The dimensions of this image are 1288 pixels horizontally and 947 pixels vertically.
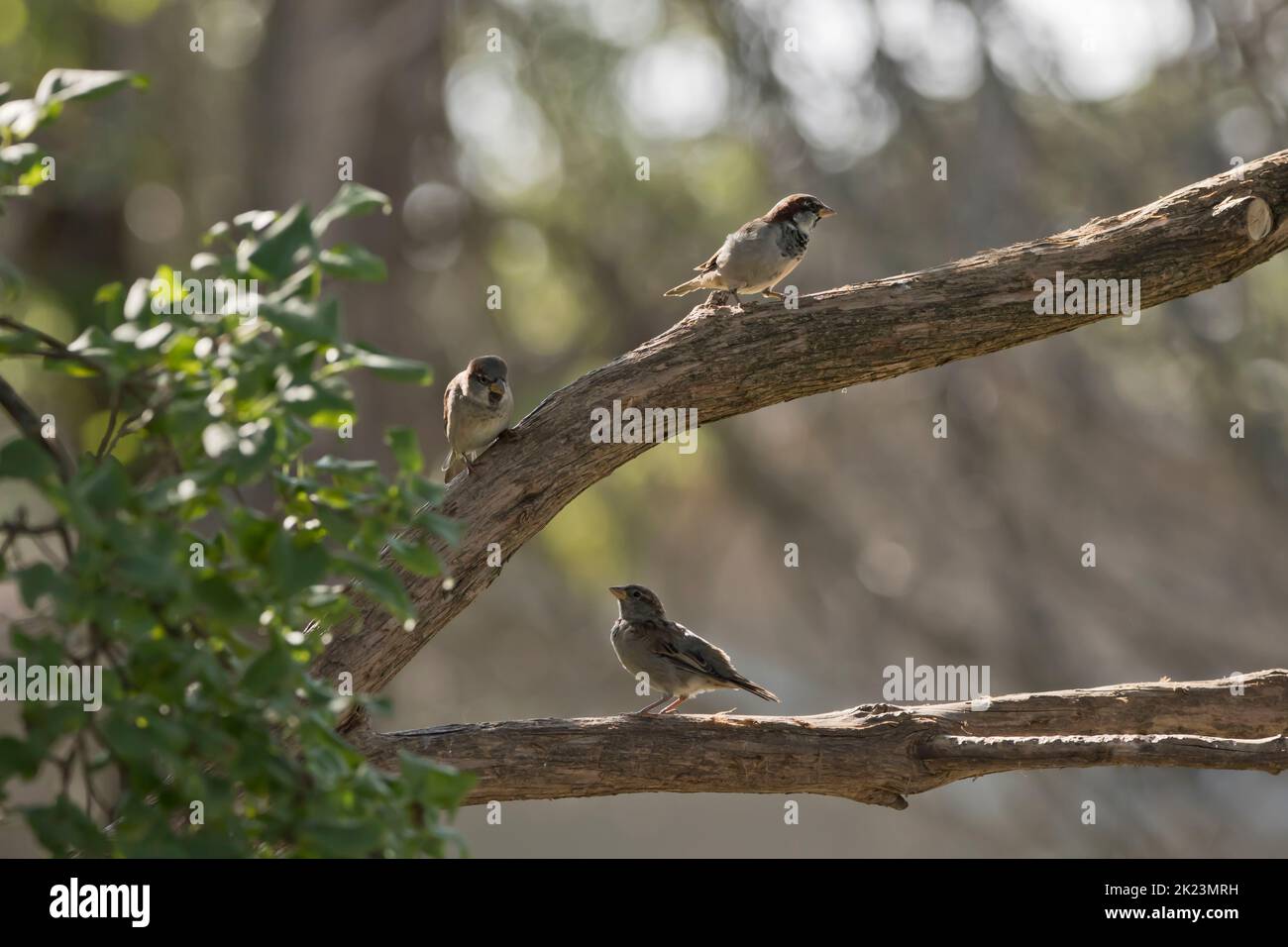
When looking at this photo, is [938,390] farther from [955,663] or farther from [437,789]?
[437,789]

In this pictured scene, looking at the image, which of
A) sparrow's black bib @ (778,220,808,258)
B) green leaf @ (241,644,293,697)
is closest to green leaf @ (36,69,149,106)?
green leaf @ (241,644,293,697)

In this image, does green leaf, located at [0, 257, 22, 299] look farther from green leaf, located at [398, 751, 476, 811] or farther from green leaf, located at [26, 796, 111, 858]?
green leaf, located at [398, 751, 476, 811]

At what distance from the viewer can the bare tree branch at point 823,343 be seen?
15.9ft

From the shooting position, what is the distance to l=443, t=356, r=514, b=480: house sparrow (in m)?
5.08

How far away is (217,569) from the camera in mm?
2402

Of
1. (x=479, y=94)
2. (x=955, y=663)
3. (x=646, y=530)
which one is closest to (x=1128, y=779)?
(x=955, y=663)

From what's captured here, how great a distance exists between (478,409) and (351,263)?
2775 millimetres

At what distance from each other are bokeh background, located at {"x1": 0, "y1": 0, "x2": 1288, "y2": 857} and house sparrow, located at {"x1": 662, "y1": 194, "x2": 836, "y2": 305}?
723 cm

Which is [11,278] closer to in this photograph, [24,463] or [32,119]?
[32,119]

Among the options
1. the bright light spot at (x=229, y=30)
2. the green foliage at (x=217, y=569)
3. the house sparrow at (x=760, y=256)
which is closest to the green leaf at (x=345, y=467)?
the green foliage at (x=217, y=569)

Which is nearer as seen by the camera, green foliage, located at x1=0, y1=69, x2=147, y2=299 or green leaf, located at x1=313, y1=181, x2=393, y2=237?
green leaf, located at x1=313, y1=181, x2=393, y2=237

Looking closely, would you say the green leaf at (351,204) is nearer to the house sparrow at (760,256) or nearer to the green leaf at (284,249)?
the green leaf at (284,249)

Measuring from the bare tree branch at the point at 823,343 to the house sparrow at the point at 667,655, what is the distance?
0.84 m

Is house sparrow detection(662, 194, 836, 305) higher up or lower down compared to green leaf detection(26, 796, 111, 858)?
higher up
